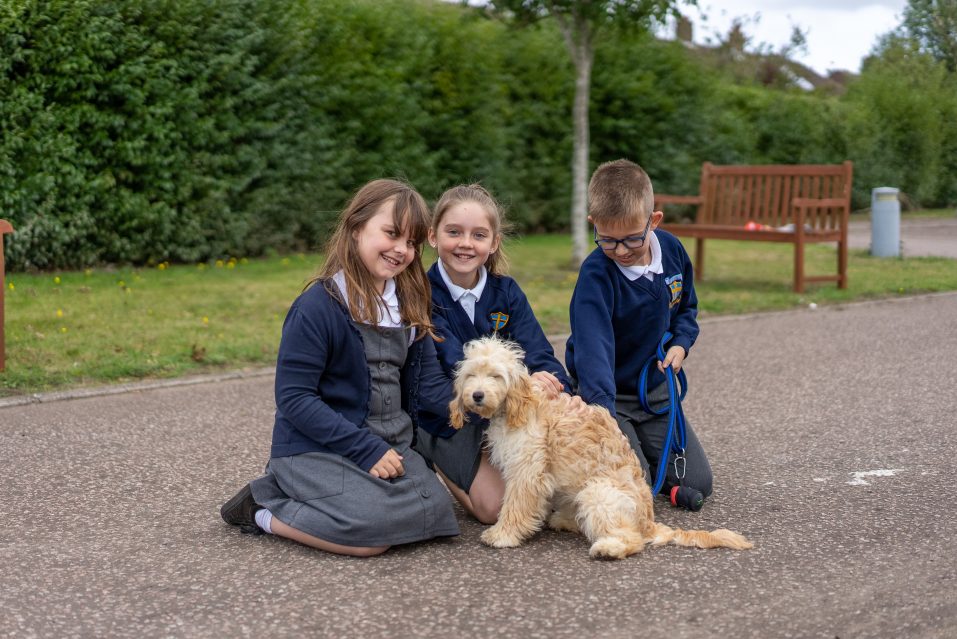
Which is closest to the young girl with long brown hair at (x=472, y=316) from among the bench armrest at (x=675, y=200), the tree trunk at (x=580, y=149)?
the bench armrest at (x=675, y=200)

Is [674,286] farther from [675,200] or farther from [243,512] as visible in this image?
[675,200]

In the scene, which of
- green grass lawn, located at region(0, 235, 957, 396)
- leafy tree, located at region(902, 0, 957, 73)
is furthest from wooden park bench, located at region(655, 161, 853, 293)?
leafy tree, located at region(902, 0, 957, 73)

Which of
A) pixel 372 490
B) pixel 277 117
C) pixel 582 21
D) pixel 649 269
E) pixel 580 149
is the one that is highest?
pixel 582 21

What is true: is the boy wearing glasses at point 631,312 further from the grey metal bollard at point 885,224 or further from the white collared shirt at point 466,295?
the grey metal bollard at point 885,224

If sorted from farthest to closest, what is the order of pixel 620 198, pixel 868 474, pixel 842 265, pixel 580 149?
pixel 580 149 → pixel 842 265 → pixel 868 474 → pixel 620 198

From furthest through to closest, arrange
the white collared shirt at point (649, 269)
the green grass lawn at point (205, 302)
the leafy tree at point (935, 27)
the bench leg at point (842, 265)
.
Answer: the leafy tree at point (935, 27), the bench leg at point (842, 265), the green grass lawn at point (205, 302), the white collared shirt at point (649, 269)

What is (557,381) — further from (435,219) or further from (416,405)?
(435,219)

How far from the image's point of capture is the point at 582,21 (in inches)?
455

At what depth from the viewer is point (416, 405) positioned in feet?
14.2

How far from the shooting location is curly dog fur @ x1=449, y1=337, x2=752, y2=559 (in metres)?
3.85

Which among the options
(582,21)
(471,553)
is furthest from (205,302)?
(471,553)

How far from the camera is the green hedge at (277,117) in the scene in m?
9.83

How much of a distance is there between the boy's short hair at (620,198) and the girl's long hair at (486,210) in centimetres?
38

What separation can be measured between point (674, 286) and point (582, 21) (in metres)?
7.43
